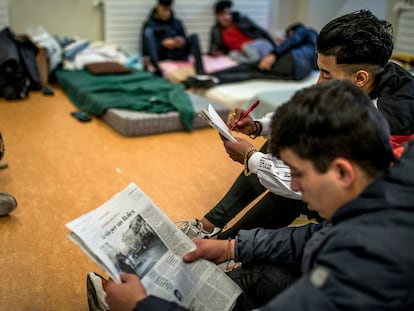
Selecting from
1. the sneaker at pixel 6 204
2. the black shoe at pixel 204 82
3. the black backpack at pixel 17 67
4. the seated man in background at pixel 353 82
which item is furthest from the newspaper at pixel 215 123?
the black backpack at pixel 17 67

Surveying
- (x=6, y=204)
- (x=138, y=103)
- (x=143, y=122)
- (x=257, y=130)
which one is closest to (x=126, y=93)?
(x=138, y=103)

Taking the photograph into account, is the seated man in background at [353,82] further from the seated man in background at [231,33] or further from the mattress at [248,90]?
the seated man in background at [231,33]

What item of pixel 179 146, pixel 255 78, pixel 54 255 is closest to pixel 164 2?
pixel 255 78

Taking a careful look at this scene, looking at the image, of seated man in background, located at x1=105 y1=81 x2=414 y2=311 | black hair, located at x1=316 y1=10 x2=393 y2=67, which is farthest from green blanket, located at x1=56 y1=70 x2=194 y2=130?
seated man in background, located at x1=105 y1=81 x2=414 y2=311

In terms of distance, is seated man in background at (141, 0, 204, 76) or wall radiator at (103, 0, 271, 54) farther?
wall radiator at (103, 0, 271, 54)

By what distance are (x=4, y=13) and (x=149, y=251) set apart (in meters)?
3.41

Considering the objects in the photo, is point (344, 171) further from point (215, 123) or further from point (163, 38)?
point (163, 38)

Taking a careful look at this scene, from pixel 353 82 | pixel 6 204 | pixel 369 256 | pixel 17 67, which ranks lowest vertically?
pixel 6 204

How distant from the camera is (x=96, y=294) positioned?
1261 mm

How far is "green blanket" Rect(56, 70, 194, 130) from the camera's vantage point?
2994 mm

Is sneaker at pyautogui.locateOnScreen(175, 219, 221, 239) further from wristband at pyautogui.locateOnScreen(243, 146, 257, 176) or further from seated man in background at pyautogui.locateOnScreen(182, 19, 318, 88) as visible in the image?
seated man in background at pyautogui.locateOnScreen(182, 19, 318, 88)

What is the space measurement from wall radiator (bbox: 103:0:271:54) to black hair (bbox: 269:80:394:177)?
3709 millimetres

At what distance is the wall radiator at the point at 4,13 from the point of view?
3.82 meters

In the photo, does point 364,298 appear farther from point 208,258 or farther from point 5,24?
point 5,24
